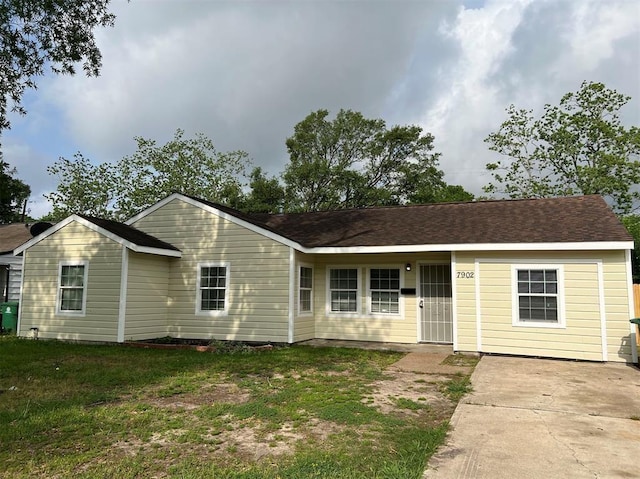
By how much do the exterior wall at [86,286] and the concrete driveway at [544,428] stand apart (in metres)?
9.27

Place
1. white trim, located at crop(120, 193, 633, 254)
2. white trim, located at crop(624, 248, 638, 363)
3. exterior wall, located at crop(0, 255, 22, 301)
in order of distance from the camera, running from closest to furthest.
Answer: white trim, located at crop(624, 248, 638, 363), white trim, located at crop(120, 193, 633, 254), exterior wall, located at crop(0, 255, 22, 301)

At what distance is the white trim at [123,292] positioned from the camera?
1196 cm

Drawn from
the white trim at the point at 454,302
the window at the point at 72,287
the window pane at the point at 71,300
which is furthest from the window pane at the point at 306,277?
the window pane at the point at 71,300

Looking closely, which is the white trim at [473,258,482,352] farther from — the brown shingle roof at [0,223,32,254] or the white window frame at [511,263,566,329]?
the brown shingle roof at [0,223,32,254]

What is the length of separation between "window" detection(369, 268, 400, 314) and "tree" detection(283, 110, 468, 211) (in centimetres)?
1975

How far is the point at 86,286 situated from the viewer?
40.8ft

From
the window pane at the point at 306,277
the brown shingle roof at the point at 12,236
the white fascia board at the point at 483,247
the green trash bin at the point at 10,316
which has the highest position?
the brown shingle roof at the point at 12,236

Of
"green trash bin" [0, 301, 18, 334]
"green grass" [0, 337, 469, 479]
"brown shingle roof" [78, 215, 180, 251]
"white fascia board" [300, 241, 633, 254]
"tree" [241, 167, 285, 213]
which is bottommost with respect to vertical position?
"green grass" [0, 337, 469, 479]

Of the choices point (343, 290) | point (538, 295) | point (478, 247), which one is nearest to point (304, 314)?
point (343, 290)

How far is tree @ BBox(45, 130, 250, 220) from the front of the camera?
3075 centimetres

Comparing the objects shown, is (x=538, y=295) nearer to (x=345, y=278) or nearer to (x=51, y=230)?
(x=345, y=278)

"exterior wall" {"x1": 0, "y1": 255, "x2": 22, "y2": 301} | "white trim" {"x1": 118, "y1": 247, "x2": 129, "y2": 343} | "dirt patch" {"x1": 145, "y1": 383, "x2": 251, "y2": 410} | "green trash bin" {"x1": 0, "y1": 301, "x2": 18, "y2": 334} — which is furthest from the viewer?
"exterior wall" {"x1": 0, "y1": 255, "x2": 22, "y2": 301}

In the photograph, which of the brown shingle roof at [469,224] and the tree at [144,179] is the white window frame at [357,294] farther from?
the tree at [144,179]

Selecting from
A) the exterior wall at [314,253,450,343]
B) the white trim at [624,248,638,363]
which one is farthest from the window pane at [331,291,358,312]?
the white trim at [624,248,638,363]
